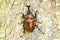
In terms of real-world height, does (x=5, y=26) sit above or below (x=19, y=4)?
below

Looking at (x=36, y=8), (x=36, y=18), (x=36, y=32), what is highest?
(x=36, y=8)

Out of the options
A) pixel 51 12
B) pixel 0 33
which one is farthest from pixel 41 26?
pixel 0 33

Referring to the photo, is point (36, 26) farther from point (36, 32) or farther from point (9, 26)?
point (9, 26)
